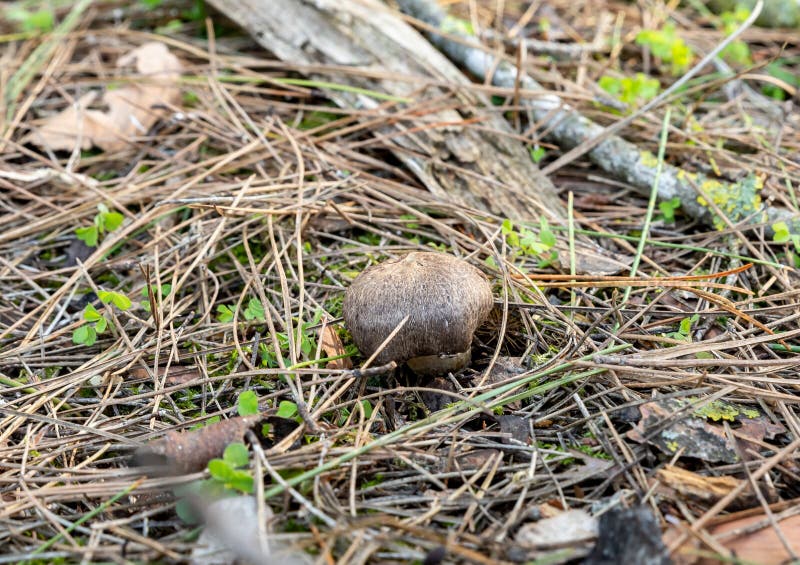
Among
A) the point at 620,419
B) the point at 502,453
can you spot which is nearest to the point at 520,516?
the point at 502,453

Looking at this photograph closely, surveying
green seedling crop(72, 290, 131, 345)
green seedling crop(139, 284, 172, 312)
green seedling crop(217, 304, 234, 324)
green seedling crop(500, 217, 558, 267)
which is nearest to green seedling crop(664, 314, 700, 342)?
green seedling crop(500, 217, 558, 267)

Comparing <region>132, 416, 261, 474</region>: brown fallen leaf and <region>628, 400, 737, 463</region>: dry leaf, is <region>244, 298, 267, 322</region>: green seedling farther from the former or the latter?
<region>628, 400, 737, 463</region>: dry leaf

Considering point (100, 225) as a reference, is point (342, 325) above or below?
below

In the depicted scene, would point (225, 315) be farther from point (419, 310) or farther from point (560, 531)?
point (560, 531)

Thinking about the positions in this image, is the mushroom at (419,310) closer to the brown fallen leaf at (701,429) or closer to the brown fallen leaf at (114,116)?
the brown fallen leaf at (701,429)

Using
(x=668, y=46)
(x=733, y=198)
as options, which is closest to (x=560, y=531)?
(x=733, y=198)

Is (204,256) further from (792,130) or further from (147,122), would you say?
(792,130)
